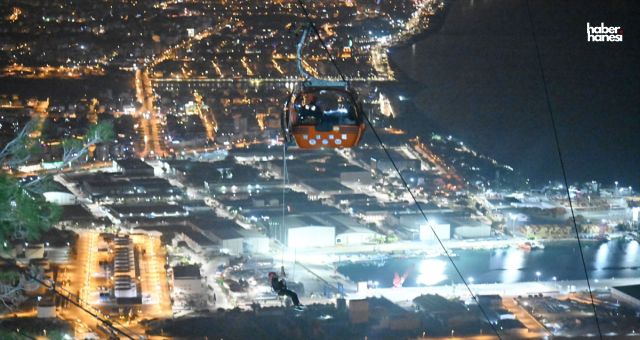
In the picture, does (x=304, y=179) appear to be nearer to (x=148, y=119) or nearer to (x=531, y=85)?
(x=148, y=119)

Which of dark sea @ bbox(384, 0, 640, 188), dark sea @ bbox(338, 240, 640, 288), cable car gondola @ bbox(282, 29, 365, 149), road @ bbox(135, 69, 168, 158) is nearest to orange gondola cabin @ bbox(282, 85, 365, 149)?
cable car gondola @ bbox(282, 29, 365, 149)

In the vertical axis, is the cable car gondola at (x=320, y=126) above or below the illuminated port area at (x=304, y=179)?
below

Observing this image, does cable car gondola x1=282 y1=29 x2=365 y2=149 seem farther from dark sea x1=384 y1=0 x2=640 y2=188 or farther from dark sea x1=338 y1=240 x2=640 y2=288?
dark sea x1=384 y1=0 x2=640 y2=188

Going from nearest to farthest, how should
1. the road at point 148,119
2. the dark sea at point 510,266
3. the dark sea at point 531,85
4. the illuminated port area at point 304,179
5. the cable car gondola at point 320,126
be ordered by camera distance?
the cable car gondola at point 320,126, the illuminated port area at point 304,179, the dark sea at point 510,266, the road at point 148,119, the dark sea at point 531,85

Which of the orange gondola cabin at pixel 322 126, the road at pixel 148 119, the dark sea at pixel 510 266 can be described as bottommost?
the orange gondola cabin at pixel 322 126

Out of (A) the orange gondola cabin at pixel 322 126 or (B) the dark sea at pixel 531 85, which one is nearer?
Result: (A) the orange gondola cabin at pixel 322 126

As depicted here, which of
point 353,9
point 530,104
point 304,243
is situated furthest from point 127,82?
point 304,243

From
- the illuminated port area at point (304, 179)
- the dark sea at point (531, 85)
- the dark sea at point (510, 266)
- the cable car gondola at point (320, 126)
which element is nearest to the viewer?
the cable car gondola at point (320, 126)

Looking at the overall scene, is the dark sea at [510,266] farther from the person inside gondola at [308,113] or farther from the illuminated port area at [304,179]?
the person inside gondola at [308,113]

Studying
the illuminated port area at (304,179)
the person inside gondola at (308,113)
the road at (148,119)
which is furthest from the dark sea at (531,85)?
the person inside gondola at (308,113)
